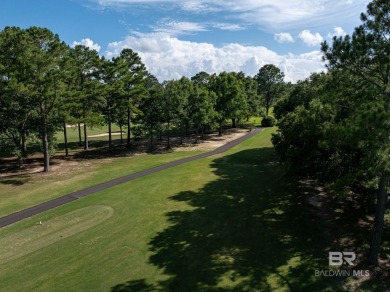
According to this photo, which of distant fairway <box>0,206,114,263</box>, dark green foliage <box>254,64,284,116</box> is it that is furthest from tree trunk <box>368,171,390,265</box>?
dark green foliage <box>254,64,284,116</box>

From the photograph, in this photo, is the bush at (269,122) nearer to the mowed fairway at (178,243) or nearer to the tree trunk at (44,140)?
the mowed fairway at (178,243)

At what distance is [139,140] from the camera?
61500mm

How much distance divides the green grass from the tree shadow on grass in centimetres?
5

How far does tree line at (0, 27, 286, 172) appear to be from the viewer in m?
33.2

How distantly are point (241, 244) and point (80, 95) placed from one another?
3114 centimetres

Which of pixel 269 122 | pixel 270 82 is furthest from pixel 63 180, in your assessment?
pixel 270 82

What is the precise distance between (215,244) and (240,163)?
19890 mm

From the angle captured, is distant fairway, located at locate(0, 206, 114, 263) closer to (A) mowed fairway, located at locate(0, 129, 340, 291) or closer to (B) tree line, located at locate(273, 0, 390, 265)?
(A) mowed fairway, located at locate(0, 129, 340, 291)

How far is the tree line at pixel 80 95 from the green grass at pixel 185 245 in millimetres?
15959

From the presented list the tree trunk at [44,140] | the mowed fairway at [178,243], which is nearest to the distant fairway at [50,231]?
the mowed fairway at [178,243]

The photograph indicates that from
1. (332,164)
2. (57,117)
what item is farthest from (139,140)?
(332,164)

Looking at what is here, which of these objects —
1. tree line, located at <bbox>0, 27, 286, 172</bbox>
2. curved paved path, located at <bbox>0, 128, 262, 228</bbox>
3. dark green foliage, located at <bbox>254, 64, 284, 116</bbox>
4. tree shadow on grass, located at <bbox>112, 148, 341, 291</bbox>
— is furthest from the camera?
dark green foliage, located at <bbox>254, 64, 284, 116</bbox>

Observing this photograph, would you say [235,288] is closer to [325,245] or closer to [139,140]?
[325,245]

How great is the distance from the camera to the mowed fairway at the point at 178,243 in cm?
1438
